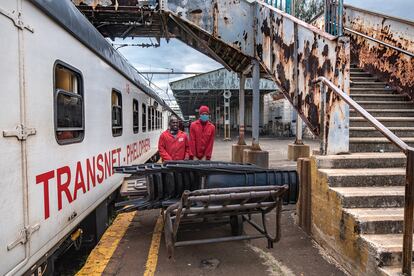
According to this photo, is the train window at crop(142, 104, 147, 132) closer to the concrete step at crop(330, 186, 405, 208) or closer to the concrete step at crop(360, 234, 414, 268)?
the concrete step at crop(330, 186, 405, 208)

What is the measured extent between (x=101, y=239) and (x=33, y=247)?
208 cm

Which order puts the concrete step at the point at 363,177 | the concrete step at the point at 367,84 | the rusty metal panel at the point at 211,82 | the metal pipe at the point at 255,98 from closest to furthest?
1. the concrete step at the point at 363,177
2. the concrete step at the point at 367,84
3. the metal pipe at the point at 255,98
4. the rusty metal panel at the point at 211,82

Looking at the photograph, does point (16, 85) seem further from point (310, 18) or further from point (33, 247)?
point (310, 18)

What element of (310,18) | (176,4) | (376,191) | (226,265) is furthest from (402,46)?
(226,265)

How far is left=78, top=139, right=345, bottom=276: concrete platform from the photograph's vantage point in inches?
138

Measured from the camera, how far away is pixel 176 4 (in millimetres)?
7984

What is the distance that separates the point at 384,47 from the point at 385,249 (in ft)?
19.9

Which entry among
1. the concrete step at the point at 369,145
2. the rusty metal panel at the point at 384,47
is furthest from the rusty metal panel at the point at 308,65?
the rusty metal panel at the point at 384,47

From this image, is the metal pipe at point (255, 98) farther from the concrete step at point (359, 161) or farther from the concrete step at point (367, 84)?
the concrete step at point (359, 161)

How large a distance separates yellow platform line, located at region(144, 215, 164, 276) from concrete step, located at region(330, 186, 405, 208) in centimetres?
223

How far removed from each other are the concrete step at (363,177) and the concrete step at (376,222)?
0.50 m

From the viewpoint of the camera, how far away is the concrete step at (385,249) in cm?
288

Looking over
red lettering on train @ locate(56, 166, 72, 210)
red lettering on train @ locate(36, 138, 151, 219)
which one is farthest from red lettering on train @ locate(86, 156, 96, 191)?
red lettering on train @ locate(56, 166, 72, 210)

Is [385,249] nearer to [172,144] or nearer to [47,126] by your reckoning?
[47,126]
